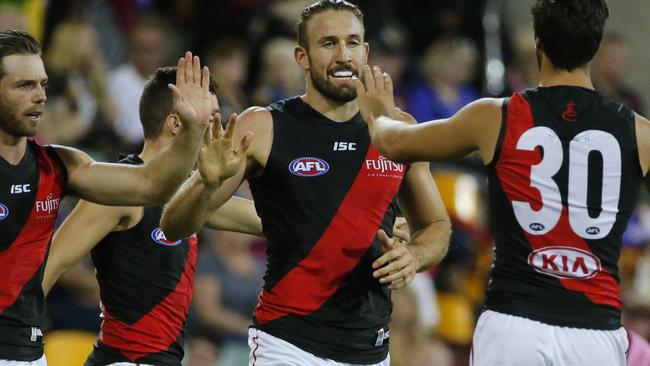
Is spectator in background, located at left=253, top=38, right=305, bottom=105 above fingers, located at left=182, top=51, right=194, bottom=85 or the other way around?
the other way around

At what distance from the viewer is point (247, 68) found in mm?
12219

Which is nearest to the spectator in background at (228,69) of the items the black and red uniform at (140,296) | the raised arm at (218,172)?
the black and red uniform at (140,296)

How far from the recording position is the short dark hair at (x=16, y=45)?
5.48 meters

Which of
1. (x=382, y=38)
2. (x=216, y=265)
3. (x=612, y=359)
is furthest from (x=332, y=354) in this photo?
(x=382, y=38)

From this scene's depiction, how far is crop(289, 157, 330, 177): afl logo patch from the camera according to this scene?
598cm

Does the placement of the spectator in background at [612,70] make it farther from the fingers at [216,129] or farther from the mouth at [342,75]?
the fingers at [216,129]

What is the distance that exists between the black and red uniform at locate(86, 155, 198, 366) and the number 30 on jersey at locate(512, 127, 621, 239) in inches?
81.6

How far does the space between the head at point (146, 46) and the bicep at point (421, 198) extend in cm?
525

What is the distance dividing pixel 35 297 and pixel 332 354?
55.8 inches

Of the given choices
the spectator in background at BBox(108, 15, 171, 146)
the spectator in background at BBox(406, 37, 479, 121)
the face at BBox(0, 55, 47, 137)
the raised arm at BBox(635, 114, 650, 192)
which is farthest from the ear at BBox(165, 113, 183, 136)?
the spectator in background at BBox(406, 37, 479, 121)

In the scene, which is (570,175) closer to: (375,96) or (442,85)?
(375,96)

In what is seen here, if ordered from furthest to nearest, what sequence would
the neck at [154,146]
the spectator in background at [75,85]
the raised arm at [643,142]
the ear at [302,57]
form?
1. the spectator in background at [75,85]
2. the neck at [154,146]
3. the ear at [302,57]
4. the raised arm at [643,142]

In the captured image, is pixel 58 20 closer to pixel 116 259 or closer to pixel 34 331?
pixel 116 259

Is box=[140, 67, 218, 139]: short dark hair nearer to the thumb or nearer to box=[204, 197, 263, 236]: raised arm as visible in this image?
box=[204, 197, 263, 236]: raised arm
